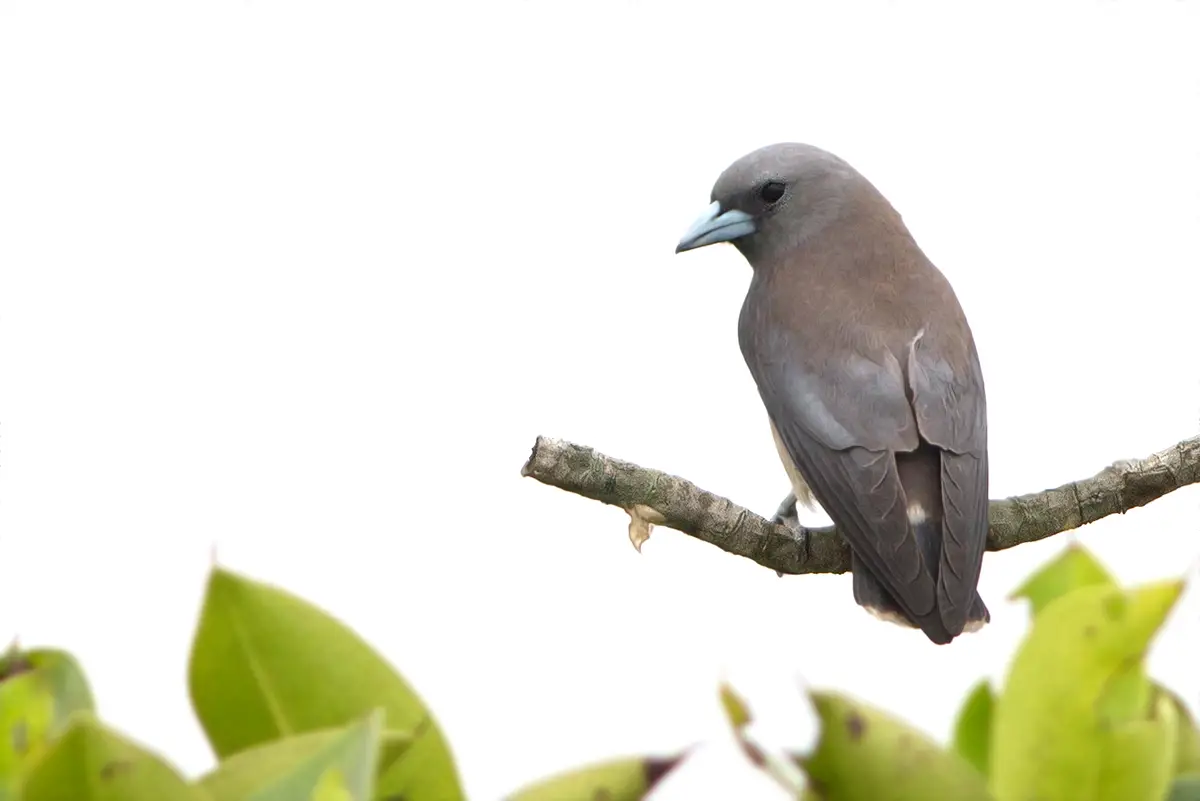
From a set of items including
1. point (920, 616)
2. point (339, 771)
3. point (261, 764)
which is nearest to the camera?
point (339, 771)

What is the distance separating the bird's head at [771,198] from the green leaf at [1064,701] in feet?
10.2

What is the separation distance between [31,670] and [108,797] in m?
0.24

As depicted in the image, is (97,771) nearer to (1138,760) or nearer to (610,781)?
(610,781)

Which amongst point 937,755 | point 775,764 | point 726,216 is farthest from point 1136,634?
point 726,216

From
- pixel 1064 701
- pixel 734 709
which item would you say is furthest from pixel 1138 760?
pixel 734 709

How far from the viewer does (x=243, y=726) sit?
3.94 feet

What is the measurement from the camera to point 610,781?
1052 mm

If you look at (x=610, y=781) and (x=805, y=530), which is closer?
(x=610, y=781)

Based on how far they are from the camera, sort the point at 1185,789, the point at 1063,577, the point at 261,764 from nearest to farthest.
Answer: the point at 261,764, the point at 1185,789, the point at 1063,577

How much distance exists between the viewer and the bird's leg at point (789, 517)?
348 cm

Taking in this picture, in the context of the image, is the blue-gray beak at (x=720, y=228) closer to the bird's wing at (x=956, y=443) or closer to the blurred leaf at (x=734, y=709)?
the bird's wing at (x=956, y=443)

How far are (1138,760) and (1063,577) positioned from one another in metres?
0.24

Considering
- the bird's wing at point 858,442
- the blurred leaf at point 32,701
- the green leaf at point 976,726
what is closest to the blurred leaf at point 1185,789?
the green leaf at point 976,726

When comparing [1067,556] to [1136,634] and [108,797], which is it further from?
[108,797]
